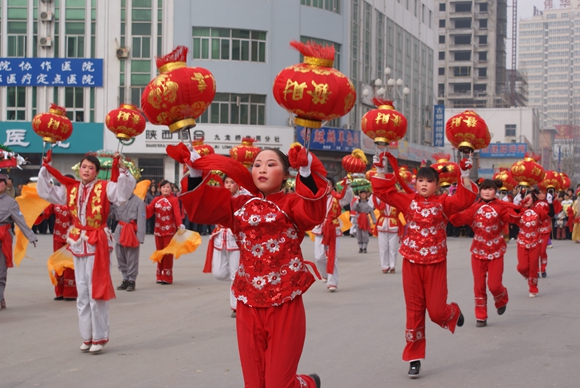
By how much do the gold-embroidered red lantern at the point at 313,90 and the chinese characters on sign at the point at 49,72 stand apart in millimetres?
28783

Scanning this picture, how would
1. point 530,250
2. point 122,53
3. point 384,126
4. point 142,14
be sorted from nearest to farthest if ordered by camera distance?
point 384,126
point 530,250
point 122,53
point 142,14

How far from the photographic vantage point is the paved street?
665 cm

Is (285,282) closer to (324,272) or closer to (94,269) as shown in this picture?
(94,269)

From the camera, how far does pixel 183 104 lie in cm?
469

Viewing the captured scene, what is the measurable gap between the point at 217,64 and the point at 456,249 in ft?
47.4

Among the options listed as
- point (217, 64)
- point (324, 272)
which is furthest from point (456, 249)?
point (217, 64)

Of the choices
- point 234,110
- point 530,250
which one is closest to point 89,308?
point 530,250

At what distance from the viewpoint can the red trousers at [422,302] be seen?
6.85 m

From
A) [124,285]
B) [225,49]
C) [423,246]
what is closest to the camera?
[423,246]

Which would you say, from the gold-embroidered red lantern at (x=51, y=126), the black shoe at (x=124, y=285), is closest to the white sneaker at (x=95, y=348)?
the gold-embroidered red lantern at (x=51, y=126)

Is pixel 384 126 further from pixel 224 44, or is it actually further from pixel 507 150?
pixel 507 150

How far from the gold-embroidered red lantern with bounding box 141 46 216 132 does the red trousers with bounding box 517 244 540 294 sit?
27.3ft

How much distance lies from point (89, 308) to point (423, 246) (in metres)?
3.23

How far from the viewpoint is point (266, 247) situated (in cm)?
473
